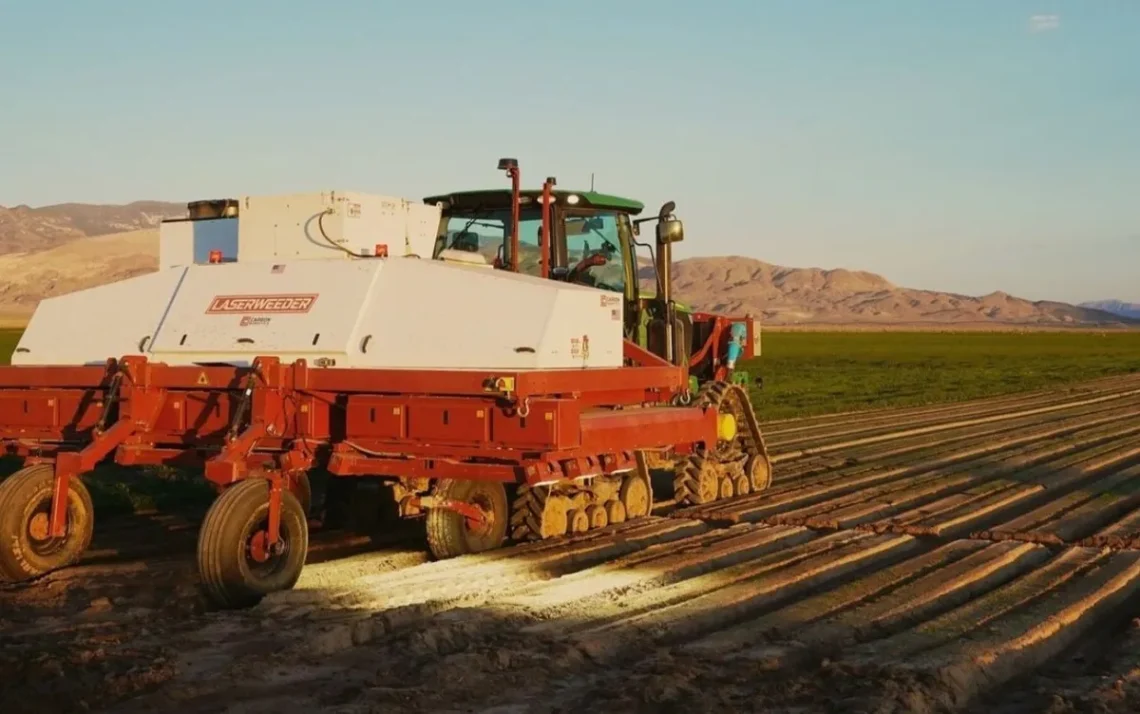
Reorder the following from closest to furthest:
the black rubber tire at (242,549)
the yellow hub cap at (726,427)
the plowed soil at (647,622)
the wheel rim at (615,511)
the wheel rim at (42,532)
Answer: the plowed soil at (647,622)
the black rubber tire at (242,549)
the wheel rim at (42,532)
the wheel rim at (615,511)
the yellow hub cap at (726,427)

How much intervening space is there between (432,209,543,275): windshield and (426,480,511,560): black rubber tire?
2.32 m

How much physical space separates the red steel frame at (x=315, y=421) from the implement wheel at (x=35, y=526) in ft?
0.49

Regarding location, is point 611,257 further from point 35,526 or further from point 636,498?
point 35,526

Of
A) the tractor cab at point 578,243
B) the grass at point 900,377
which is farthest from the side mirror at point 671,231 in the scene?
the grass at point 900,377

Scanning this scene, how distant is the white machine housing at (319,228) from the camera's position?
931 centimetres

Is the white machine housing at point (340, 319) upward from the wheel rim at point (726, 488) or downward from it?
upward

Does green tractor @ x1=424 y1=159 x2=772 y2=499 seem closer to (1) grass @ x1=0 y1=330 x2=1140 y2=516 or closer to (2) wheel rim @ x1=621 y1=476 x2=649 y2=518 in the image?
(2) wheel rim @ x1=621 y1=476 x2=649 y2=518

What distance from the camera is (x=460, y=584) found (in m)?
7.79

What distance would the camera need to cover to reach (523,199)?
10.8 meters

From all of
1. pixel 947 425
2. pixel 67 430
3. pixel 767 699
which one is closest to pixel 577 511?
pixel 67 430

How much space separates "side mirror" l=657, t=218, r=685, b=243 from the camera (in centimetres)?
1124

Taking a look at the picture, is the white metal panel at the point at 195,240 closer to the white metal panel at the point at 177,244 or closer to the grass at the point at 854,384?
the white metal panel at the point at 177,244

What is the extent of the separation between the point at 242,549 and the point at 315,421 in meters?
1.21

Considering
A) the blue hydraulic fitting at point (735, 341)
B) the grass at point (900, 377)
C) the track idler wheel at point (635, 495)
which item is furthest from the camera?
the grass at point (900, 377)
